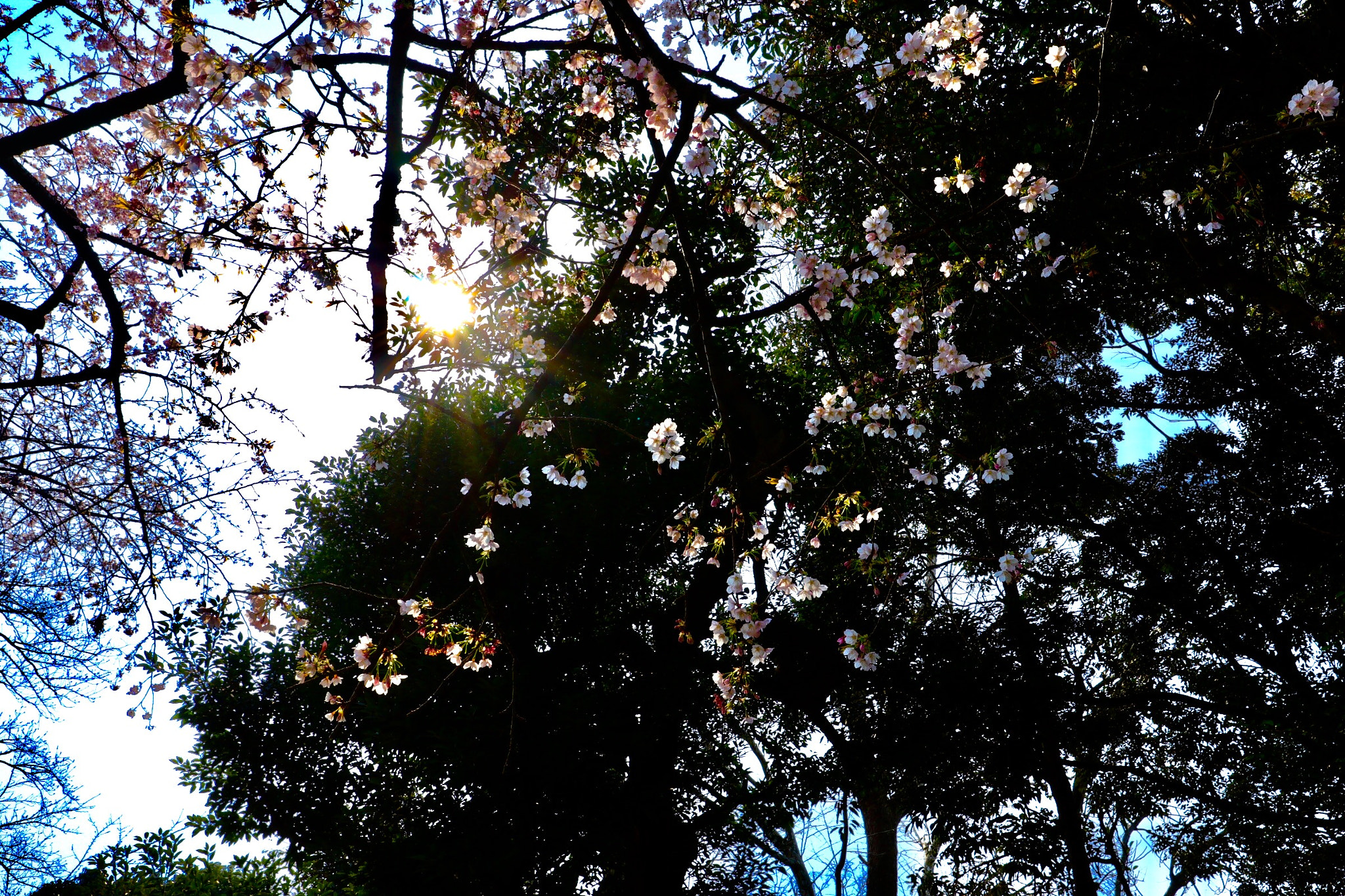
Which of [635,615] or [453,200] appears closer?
[453,200]

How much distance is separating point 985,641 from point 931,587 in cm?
94

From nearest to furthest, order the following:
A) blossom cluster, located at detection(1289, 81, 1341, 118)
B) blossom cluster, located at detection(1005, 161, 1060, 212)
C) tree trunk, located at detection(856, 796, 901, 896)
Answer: blossom cluster, located at detection(1289, 81, 1341, 118) < blossom cluster, located at detection(1005, 161, 1060, 212) < tree trunk, located at detection(856, 796, 901, 896)

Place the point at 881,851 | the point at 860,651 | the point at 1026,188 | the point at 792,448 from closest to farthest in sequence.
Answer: the point at 860,651, the point at 1026,188, the point at 792,448, the point at 881,851

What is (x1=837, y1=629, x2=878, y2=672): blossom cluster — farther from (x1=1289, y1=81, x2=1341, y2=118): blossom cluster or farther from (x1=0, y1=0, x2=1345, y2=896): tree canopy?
(x1=1289, y1=81, x2=1341, y2=118): blossom cluster

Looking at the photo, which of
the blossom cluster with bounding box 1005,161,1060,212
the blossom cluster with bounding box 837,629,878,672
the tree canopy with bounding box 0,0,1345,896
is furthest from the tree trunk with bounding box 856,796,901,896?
the blossom cluster with bounding box 1005,161,1060,212

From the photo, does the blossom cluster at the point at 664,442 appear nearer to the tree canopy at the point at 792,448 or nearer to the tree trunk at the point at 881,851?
the tree canopy at the point at 792,448

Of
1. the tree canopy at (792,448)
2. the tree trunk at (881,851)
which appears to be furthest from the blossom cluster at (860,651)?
the tree trunk at (881,851)

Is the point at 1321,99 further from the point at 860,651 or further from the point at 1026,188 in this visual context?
the point at 860,651

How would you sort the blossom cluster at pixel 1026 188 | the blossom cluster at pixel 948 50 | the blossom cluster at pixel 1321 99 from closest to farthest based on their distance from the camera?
the blossom cluster at pixel 1321 99 < the blossom cluster at pixel 1026 188 < the blossom cluster at pixel 948 50

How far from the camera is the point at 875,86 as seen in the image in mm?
4988

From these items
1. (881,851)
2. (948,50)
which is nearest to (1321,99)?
(948,50)

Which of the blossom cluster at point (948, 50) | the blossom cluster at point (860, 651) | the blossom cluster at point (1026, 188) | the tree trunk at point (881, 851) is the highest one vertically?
the blossom cluster at point (948, 50)

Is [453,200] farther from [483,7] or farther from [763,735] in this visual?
[763,735]

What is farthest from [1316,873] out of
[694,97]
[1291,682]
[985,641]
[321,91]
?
[321,91]
